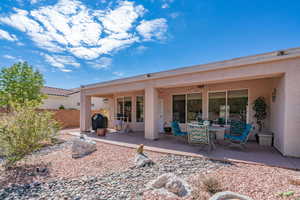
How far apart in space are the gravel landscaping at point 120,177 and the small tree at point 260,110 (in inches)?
143

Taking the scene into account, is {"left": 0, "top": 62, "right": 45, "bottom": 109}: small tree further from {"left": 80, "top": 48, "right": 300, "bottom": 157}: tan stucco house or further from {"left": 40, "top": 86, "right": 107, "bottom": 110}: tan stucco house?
{"left": 40, "top": 86, "right": 107, "bottom": 110}: tan stucco house

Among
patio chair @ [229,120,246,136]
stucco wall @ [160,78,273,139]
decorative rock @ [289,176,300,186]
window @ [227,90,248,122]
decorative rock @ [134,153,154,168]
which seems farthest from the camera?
window @ [227,90,248,122]

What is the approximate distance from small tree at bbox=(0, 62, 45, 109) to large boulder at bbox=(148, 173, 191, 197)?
421 inches

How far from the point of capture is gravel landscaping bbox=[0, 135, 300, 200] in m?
2.75

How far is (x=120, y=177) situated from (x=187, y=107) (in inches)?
237

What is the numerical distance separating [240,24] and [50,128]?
31.6 ft

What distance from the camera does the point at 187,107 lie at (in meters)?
8.46

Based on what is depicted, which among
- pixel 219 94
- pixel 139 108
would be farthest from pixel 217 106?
pixel 139 108

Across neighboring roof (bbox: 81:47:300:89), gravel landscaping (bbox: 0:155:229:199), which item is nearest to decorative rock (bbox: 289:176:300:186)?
gravel landscaping (bbox: 0:155:229:199)

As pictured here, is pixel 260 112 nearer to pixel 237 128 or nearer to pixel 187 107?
pixel 237 128

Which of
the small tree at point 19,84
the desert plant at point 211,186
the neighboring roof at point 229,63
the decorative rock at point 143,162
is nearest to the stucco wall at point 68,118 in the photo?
the small tree at point 19,84

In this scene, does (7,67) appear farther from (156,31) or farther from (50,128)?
(156,31)

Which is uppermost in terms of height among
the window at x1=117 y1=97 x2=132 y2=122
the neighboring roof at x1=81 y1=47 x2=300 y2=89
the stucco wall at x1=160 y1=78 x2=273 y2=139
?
the neighboring roof at x1=81 y1=47 x2=300 y2=89

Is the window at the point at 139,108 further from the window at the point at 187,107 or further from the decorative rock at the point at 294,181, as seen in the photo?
the decorative rock at the point at 294,181
